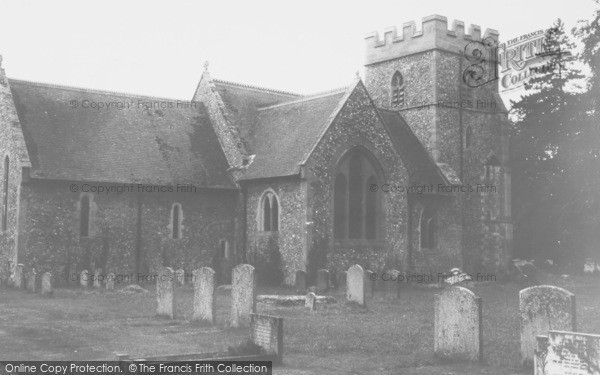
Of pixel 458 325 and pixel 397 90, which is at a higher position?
pixel 397 90

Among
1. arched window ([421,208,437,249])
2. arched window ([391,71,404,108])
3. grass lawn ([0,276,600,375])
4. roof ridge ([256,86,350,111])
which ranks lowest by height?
grass lawn ([0,276,600,375])

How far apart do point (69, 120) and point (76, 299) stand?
9879mm

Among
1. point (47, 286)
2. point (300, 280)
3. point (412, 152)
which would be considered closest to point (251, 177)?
point (300, 280)

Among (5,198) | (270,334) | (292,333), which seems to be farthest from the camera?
(5,198)

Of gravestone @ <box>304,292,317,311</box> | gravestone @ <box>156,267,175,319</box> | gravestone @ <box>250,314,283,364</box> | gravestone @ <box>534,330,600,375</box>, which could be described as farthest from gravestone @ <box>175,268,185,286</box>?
gravestone @ <box>534,330,600,375</box>

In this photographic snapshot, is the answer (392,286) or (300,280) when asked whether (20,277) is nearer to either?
(300,280)

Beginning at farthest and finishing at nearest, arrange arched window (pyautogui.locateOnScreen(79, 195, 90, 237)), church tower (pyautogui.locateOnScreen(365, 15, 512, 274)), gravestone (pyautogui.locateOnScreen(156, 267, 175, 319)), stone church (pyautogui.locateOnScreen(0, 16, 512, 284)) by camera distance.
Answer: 1. church tower (pyautogui.locateOnScreen(365, 15, 512, 274))
2. arched window (pyautogui.locateOnScreen(79, 195, 90, 237))
3. stone church (pyautogui.locateOnScreen(0, 16, 512, 284))
4. gravestone (pyautogui.locateOnScreen(156, 267, 175, 319))

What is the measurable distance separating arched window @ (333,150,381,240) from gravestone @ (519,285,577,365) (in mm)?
17407

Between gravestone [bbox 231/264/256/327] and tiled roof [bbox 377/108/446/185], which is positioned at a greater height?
tiled roof [bbox 377/108/446/185]

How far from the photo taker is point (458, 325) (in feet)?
41.2

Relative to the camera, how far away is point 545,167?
42.4 meters

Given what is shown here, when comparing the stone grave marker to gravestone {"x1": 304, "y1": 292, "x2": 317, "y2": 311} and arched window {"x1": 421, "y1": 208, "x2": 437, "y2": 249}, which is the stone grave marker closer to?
gravestone {"x1": 304, "y1": 292, "x2": 317, "y2": 311}

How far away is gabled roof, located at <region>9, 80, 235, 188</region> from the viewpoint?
28156 millimetres

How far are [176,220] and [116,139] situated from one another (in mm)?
4053
